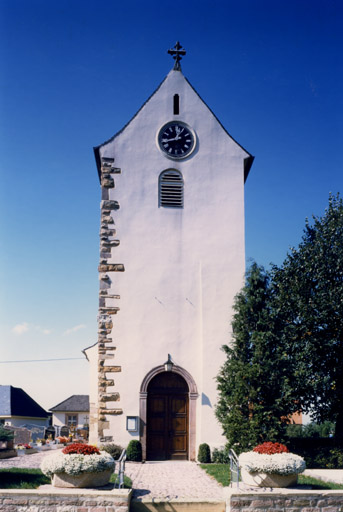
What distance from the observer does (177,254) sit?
20016 mm

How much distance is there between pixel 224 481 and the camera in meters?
13.3

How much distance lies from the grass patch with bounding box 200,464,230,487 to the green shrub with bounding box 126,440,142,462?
223 centimetres

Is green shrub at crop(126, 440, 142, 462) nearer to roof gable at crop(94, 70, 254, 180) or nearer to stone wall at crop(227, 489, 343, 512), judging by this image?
stone wall at crop(227, 489, 343, 512)

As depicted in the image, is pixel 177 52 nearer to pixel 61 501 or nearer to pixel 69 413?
pixel 61 501

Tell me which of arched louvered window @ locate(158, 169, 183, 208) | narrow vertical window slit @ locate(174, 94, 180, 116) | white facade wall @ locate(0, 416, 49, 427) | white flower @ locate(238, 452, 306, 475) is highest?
narrow vertical window slit @ locate(174, 94, 180, 116)

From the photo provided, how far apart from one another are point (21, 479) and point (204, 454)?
7.48 m

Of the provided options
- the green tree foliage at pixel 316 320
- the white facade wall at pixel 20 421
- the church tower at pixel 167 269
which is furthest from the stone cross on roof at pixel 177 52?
the white facade wall at pixel 20 421

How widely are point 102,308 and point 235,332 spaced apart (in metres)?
4.99

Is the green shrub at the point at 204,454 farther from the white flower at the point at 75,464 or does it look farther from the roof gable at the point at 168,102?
the roof gable at the point at 168,102

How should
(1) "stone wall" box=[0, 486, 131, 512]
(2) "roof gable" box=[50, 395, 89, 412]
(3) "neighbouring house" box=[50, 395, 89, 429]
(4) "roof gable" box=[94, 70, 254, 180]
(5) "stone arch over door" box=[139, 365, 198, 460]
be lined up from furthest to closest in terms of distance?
(2) "roof gable" box=[50, 395, 89, 412] → (3) "neighbouring house" box=[50, 395, 89, 429] → (4) "roof gable" box=[94, 70, 254, 180] → (5) "stone arch over door" box=[139, 365, 198, 460] → (1) "stone wall" box=[0, 486, 131, 512]

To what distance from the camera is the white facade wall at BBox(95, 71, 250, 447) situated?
18922mm

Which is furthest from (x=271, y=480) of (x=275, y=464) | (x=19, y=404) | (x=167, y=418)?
(x=19, y=404)

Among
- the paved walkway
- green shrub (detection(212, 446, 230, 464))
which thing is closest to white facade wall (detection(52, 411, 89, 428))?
green shrub (detection(212, 446, 230, 464))

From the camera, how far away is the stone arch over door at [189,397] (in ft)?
60.2
